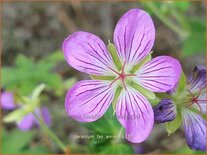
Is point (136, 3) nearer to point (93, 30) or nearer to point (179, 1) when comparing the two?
point (93, 30)

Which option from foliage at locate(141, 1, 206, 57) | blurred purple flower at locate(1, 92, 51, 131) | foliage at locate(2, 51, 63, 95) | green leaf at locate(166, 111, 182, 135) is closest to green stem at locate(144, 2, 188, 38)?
foliage at locate(141, 1, 206, 57)

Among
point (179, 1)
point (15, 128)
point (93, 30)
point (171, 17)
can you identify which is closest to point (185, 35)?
point (179, 1)

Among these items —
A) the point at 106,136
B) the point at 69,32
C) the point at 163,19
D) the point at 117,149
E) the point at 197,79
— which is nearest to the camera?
the point at 197,79

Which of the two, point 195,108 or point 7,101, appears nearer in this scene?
point 195,108

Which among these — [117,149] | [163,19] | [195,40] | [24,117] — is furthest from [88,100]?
[195,40]

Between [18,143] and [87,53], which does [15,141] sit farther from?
[87,53]

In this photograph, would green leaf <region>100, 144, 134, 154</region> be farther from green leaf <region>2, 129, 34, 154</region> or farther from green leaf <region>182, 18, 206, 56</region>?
green leaf <region>182, 18, 206, 56</region>
